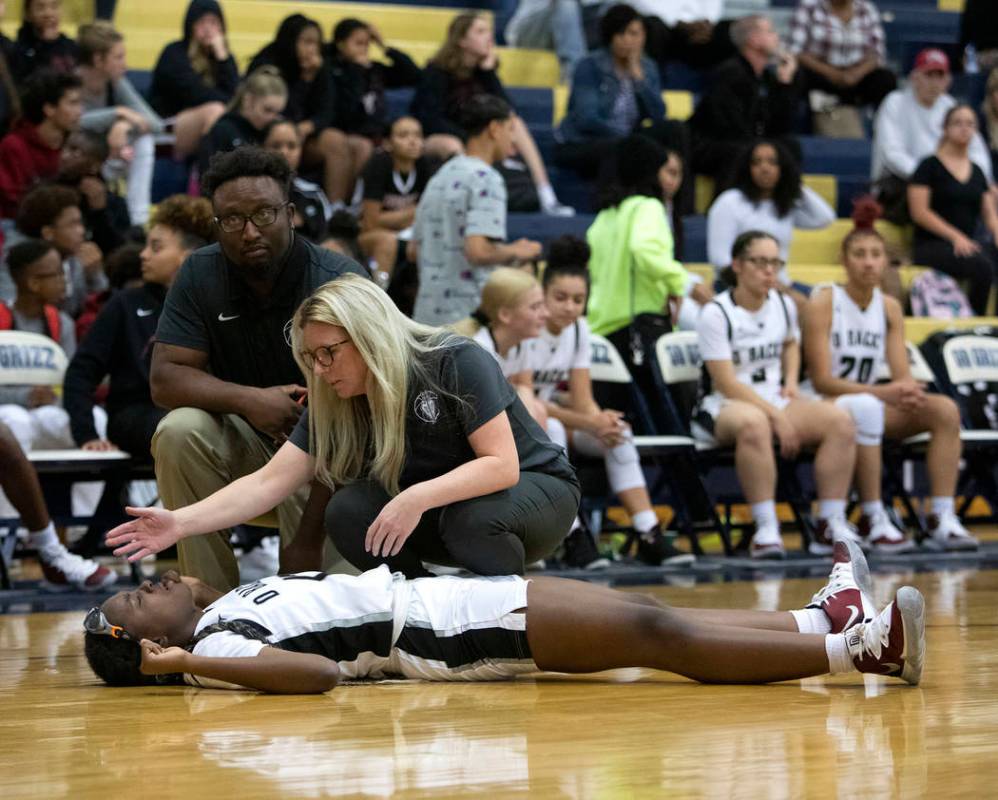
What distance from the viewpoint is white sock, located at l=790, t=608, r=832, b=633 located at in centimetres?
388

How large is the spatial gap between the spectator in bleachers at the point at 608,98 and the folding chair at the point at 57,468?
12.6ft

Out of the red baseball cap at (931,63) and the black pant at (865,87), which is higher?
the red baseball cap at (931,63)

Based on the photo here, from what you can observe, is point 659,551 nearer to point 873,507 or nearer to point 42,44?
point 873,507

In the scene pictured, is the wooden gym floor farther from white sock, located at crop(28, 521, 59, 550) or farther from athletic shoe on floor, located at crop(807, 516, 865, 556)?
athletic shoe on floor, located at crop(807, 516, 865, 556)

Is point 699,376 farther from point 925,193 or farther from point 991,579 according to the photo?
point 925,193

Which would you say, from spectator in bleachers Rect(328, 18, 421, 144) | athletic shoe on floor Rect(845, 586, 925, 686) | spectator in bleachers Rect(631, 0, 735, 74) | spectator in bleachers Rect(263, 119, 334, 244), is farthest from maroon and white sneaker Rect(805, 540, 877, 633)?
spectator in bleachers Rect(631, 0, 735, 74)

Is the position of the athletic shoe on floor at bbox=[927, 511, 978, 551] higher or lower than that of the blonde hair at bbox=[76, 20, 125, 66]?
lower

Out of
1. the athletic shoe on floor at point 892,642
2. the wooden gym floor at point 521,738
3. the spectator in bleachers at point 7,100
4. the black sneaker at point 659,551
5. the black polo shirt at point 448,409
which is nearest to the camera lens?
the wooden gym floor at point 521,738

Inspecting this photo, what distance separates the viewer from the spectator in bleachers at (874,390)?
24.7 ft

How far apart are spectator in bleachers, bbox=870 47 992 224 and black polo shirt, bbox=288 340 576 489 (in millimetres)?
6940

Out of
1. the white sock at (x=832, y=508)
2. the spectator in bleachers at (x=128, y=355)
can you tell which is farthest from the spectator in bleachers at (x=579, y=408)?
the spectator in bleachers at (x=128, y=355)

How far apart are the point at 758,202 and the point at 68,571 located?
13.9 feet

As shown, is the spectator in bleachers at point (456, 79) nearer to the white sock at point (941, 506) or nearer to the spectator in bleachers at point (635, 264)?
the spectator in bleachers at point (635, 264)

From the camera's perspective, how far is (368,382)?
13.2ft
